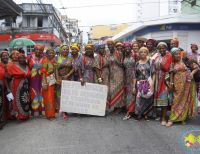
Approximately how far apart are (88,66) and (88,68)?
5cm

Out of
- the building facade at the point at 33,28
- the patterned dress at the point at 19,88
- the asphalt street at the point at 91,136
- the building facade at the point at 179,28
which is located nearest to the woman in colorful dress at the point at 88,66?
the asphalt street at the point at 91,136

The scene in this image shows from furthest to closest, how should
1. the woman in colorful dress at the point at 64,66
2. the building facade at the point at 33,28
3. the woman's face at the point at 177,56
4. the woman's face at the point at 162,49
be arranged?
the building facade at the point at 33,28
the woman in colorful dress at the point at 64,66
the woman's face at the point at 162,49
the woman's face at the point at 177,56

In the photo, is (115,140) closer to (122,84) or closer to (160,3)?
(122,84)

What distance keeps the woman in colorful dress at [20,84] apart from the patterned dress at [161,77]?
8.61 feet

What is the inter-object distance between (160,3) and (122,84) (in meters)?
Answer: 35.5

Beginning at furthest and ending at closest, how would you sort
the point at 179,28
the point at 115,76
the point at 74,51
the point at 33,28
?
the point at 33,28 → the point at 179,28 → the point at 115,76 → the point at 74,51

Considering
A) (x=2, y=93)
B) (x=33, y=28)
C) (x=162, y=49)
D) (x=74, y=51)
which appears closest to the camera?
(x=162, y=49)

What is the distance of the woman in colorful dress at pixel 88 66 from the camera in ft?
23.0

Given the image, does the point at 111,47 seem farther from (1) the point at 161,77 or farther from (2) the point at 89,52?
(1) the point at 161,77

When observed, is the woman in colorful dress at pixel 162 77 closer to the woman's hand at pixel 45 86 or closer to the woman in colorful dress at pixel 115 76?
the woman in colorful dress at pixel 115 76

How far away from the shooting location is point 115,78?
23.6ft

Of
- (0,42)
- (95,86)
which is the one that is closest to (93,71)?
(95,86)

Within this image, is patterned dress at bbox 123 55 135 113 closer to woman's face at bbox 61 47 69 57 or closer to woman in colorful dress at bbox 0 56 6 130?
woman's face at bbox 61 47 69 57

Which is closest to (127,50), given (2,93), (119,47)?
(119,47)
